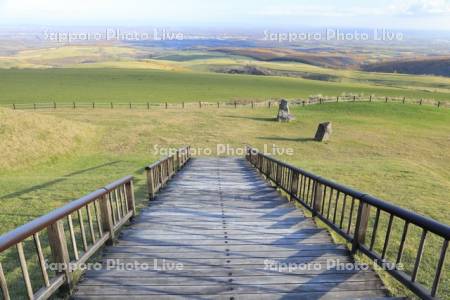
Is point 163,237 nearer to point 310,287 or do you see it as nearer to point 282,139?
point 310,287

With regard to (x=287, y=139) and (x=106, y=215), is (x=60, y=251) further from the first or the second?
(x=287, y=139)

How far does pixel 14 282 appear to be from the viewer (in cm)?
485

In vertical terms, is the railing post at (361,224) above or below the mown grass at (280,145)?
above

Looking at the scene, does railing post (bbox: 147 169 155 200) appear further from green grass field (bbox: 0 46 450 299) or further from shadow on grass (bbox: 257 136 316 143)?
shadow on grass (bbox: 257 136 316 143)

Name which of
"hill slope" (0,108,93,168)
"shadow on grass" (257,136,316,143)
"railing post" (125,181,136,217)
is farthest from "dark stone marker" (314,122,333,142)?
"railing post" (125,181,136,217)

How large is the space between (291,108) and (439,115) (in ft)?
46.1

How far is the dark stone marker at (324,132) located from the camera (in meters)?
21.7

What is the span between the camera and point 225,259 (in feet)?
15.3

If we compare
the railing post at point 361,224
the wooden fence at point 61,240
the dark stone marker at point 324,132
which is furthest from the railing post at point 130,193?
the dark stone marker at point 324,132

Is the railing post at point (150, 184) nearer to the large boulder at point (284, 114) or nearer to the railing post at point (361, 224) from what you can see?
the railing post at point (361, 224)

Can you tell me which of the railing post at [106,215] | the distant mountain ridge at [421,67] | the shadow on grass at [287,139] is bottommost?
the shadow on grass at [287,139]

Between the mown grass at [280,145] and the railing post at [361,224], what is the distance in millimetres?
839

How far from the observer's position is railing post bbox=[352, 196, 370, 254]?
467cm

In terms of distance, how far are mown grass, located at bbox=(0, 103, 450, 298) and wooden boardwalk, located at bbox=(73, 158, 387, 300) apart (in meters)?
1.33
